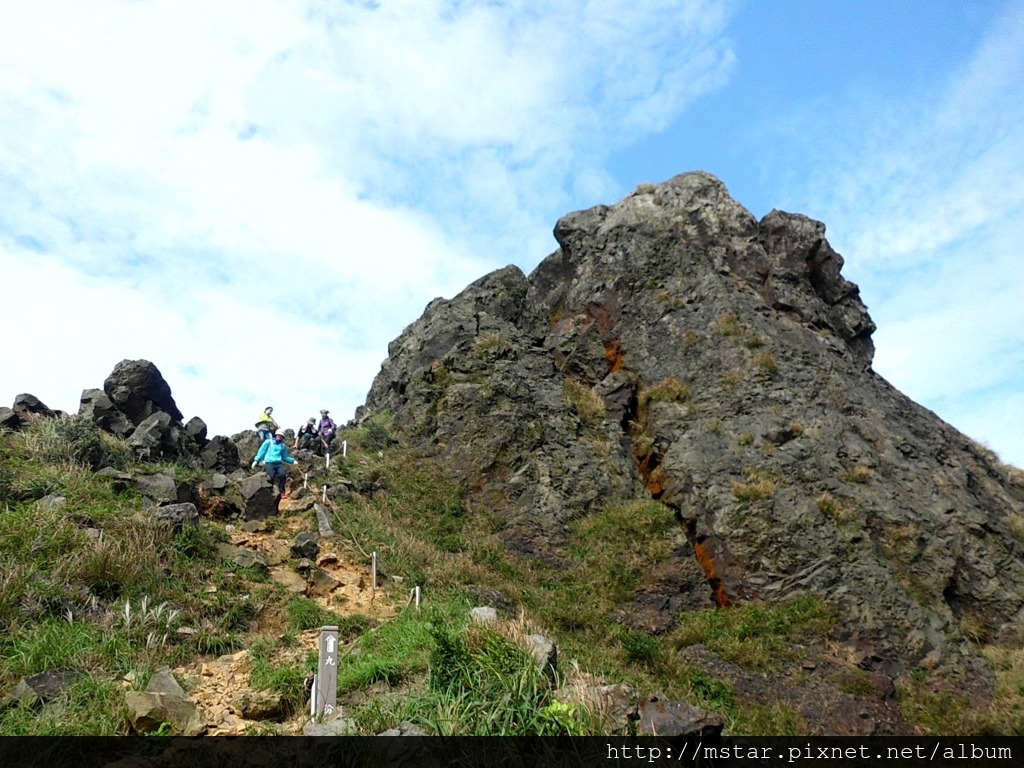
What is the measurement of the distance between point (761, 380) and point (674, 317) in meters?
3.77

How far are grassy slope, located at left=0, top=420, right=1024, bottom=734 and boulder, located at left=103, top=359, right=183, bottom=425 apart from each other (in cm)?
308

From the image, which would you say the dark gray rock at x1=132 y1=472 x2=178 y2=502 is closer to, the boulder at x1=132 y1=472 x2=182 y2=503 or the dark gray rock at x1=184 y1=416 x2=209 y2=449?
the boulder at x1=132 y1=472 x2=182 y2=503

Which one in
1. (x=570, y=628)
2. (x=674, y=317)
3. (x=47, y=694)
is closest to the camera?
(x=47, y=694)

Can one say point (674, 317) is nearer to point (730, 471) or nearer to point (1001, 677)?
point (730, 471)

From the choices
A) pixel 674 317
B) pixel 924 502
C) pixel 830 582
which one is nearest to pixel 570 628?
pixel 830 582

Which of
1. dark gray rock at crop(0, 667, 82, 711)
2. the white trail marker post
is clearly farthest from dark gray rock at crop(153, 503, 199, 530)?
the white trail marker post

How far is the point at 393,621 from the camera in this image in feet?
34.8

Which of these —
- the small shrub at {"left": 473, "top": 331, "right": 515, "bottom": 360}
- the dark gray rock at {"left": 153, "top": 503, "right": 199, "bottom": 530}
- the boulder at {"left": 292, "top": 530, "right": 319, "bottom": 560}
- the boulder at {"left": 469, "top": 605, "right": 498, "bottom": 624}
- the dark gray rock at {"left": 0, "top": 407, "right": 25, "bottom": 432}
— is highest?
the small shrub at {"left": 473, "top": 331, "right": 515, "bottom": 360}

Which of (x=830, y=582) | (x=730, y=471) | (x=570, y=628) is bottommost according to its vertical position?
(x=570, y=628)

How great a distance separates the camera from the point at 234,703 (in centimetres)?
781

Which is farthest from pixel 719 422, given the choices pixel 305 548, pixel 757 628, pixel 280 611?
A: pixel 280 611

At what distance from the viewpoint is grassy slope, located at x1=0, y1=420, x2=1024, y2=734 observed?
23.4 ft

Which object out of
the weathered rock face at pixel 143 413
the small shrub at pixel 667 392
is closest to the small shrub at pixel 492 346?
the small shrub at pixel 667 392

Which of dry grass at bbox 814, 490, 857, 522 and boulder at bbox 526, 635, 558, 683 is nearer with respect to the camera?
boulder at bbox 526, 635, 558, 683
